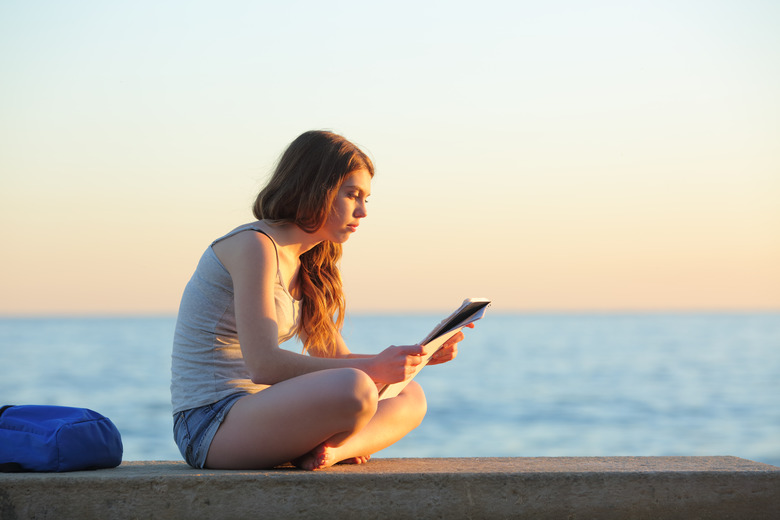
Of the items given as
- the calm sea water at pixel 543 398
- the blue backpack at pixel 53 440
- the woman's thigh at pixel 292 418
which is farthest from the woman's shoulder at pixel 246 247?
the calm sea water at pixel 543 398

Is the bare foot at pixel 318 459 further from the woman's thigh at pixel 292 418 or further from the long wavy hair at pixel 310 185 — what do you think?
the long wavy hair at pixel 310 185

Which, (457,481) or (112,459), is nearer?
(457,481)

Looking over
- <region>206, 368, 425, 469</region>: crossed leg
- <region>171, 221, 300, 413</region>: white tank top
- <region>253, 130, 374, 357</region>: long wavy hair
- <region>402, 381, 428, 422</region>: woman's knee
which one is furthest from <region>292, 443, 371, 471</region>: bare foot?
<region>253, 130, 374, 357</region>: long wavy hair

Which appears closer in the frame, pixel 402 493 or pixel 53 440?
pixel 402 493

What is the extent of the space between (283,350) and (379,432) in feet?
1.79

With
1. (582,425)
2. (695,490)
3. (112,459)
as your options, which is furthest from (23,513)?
(582,425)

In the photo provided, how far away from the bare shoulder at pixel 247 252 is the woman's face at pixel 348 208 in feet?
1.01

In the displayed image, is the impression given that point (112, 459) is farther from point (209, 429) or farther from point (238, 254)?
point (238, 254)

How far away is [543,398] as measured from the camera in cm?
1989

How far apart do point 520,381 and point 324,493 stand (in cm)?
2104

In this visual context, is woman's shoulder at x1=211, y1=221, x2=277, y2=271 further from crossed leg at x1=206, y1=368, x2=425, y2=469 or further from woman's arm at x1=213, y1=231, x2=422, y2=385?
crossed leg at x1=206, y1=368, x2=425, y2=469

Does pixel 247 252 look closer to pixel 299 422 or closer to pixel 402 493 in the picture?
pixel 299 422

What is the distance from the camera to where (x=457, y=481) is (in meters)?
2.62

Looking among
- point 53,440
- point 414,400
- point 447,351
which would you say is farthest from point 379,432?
point 53,440
